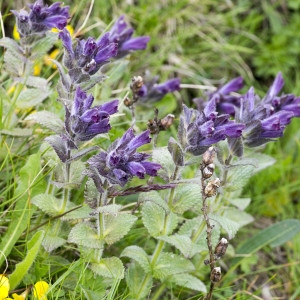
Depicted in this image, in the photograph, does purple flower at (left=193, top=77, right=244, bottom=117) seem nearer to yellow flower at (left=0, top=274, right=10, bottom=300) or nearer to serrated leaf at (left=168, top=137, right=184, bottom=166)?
serrated leaf at (left=168, top=137, right=184, bottom=166)

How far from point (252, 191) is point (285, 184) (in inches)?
7.3

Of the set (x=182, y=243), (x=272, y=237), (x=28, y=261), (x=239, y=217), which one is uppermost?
(x=28, y=261)

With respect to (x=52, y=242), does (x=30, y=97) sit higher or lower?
higher

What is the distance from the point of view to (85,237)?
179cm

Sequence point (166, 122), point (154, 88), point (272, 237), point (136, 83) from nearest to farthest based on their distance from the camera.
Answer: point (166, 122), point (136, 83), point (272, 237), point (154, 88)

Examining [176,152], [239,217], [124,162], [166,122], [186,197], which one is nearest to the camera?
[124,162]

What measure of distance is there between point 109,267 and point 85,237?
13 centimetres

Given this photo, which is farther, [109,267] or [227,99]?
[227,99]

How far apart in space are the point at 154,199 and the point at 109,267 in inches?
10.6

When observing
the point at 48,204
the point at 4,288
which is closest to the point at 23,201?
the point at 48,204

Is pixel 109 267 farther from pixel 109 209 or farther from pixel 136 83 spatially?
pixel 136 83

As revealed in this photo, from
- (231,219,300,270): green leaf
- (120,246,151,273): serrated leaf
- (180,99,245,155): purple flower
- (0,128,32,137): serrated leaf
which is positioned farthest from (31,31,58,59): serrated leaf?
(231,219,300,270): green leaf

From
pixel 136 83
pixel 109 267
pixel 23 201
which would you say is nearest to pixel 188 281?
pixel 109 267

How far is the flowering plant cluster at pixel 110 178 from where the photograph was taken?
1.67m
